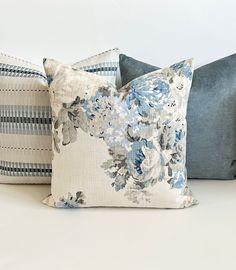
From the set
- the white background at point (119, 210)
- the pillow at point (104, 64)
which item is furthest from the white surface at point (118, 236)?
the pillow at point (104, 64)

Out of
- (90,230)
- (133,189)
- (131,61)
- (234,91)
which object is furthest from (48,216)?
(234,91)

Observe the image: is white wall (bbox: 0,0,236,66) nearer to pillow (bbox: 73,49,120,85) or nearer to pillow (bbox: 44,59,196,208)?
pillow (bbox: 73,49,120,85)

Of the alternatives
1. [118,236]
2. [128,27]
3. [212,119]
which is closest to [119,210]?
[118,236]

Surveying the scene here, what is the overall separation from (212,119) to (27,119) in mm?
596

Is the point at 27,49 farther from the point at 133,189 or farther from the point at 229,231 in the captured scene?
the point at 229,231

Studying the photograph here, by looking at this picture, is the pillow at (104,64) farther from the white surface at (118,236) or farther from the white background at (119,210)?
the white surface at (118,236)

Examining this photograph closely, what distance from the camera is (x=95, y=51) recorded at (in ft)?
5.38

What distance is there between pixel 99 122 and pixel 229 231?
0.47m

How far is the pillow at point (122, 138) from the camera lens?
1318 millimetres

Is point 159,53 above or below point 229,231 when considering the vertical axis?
above

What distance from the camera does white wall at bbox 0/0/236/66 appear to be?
1.59m

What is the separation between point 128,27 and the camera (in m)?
1.62

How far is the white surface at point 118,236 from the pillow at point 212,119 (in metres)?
0.10

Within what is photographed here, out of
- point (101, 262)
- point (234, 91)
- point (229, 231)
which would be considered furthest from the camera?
point (234, 91)
